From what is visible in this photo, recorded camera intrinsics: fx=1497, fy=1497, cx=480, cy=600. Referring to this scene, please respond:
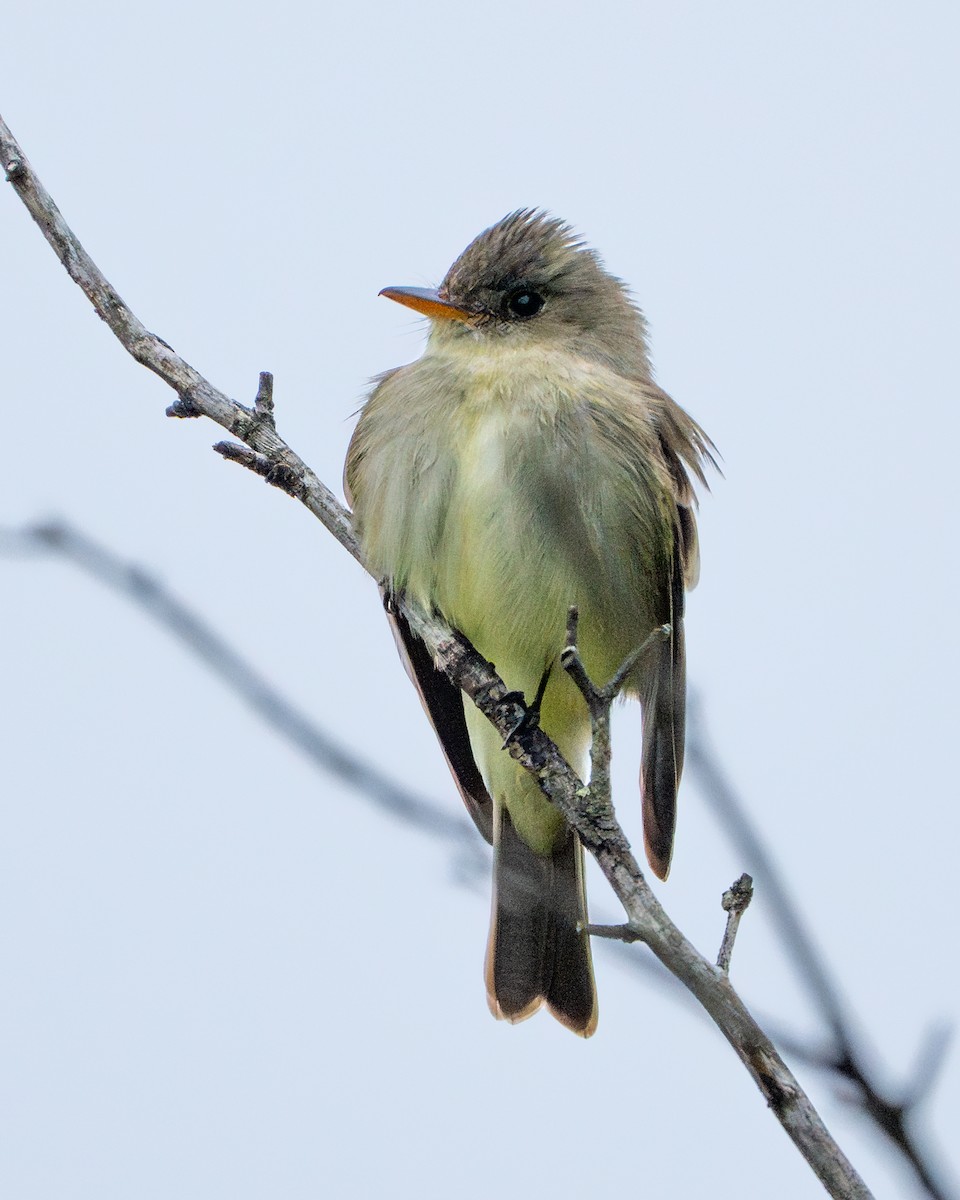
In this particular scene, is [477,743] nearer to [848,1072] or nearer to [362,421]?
[362,421]

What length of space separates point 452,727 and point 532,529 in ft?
3.60

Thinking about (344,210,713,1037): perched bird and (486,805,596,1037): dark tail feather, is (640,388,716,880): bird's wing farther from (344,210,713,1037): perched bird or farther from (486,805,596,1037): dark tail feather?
(486,805,596,1037): dark tail feather

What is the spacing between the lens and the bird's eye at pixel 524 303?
215 inches

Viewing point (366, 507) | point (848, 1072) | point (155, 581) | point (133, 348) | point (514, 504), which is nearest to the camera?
point (848, 1072)

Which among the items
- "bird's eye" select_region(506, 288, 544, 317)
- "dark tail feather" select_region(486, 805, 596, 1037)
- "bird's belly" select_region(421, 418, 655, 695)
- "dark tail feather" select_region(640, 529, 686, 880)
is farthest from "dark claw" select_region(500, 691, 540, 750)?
"bird's eye" select_region(506, 288, 544, 317)

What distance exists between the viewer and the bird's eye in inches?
215

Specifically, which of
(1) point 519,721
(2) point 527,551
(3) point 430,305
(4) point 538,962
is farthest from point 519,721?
(3) point 430,305

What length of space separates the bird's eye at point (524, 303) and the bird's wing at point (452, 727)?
127 cm

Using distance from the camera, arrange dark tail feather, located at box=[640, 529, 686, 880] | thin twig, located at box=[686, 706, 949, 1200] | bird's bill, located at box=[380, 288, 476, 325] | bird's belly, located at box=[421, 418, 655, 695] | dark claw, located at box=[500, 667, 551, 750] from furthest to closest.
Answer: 1. bird's bill, located at box=[380, 288, 476, 325]
2. dark tail feather, located at box=[640, 529, 686, 880]
3. bird's belly, located at box=[421, 418, 655, 695]
4. dark claw, located at box=[500, 667, 551, 750]
5. thin twig, located at box=[686, 706, 949, 1200]

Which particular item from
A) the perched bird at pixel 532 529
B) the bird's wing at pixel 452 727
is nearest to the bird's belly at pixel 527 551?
the perched bird at pixel 532 529

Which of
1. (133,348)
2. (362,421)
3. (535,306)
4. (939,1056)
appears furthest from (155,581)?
(535,306)

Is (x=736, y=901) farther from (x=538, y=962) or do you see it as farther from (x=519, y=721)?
(x=538, y=962)

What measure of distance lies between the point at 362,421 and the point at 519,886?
68.3 inches

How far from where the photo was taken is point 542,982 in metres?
5.07
